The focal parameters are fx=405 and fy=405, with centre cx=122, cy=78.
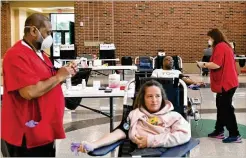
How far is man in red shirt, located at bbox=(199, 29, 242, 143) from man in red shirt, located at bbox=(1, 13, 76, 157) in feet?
8.52

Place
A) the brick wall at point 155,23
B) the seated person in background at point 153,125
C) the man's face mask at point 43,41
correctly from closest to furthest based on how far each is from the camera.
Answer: the man's face mask at point 43,41, the seated person in background at point 153,125, the brick wall at point 155,23

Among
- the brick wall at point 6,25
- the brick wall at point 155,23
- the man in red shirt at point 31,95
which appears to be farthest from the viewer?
the brick wall at point 6,25

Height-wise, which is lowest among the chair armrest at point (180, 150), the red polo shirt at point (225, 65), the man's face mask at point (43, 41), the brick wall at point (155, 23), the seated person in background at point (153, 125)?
the chair armrest at point (180, 150)

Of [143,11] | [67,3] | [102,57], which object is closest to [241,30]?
[143,11]

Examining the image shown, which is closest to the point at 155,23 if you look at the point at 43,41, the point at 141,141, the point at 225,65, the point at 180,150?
the point at 225,65

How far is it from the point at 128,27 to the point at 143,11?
30.2 inches

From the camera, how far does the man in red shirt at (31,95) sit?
211 centimetres

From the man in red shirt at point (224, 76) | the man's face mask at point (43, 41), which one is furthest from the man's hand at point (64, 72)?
the man in red shirt at point (224, 76)

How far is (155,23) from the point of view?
1424 centimetres

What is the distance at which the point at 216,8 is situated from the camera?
14219 mm

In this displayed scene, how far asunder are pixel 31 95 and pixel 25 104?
4.1 inches

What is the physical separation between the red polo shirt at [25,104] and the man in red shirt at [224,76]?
2.62 meters

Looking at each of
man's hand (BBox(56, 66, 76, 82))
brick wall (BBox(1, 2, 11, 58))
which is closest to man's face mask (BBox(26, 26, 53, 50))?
man's hand (BBox(56, 66, 76, 82))

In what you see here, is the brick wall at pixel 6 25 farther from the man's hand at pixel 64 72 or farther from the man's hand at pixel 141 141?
the man's hand at pixel 64 72
